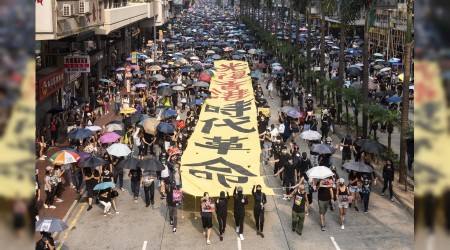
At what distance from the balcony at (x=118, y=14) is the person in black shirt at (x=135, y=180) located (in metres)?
17.3

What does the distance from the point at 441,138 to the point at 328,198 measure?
516 inches

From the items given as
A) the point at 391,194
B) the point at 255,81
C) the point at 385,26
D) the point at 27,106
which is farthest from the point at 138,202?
the point at 385,26

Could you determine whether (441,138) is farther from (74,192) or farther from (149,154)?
(149,154)

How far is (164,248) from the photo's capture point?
14.2m

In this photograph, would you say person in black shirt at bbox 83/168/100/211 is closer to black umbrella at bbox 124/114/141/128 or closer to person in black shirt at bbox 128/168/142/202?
person in black shirt at bbox 128/168/142/202

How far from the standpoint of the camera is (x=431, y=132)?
2502 mm

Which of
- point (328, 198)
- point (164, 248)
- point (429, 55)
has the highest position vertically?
point (429, 55)

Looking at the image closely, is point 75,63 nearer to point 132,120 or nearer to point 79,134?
point 132,120

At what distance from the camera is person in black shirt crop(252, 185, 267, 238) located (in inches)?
574

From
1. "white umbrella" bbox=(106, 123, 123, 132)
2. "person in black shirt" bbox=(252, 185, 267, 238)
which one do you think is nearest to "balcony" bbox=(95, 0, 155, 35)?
"white umbrella" bbox=(106, 123, 123, 132)

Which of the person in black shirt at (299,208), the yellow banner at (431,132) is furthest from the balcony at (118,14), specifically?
the yellow banner at (431,132)

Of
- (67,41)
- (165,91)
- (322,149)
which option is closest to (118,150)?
(322,149)

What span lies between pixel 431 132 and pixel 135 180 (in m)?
15.8

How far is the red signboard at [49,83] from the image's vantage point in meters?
24.2
